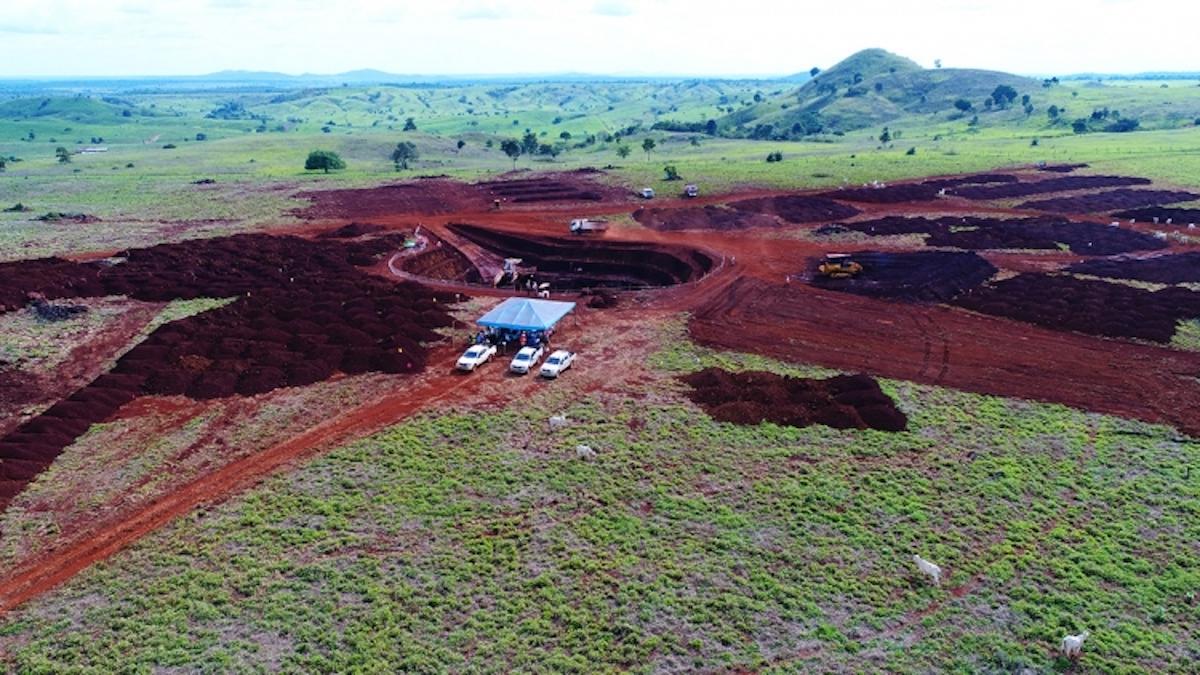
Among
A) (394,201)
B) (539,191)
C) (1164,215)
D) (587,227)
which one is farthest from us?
(539,191)

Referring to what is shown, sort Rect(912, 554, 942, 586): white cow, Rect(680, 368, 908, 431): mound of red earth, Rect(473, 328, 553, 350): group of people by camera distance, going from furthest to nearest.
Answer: Rect(473, 328, 553, 350): group of people, Rect(680, 368, 908, 431): mound of red earth, Rect(912, 554, 942, 586): white cow

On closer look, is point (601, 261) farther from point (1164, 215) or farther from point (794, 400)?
point (1164, 215)

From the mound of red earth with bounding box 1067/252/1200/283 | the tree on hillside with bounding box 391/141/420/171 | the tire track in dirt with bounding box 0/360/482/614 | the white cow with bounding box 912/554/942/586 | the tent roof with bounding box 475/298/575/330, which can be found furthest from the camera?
the tree on hillside with bounding box 391/141/420/171

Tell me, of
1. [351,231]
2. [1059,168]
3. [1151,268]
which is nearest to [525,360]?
[351,231]

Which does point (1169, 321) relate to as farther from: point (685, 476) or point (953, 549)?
point (685, 476)

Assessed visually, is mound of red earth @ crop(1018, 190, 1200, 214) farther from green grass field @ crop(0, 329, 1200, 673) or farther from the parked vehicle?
the parked vehicle

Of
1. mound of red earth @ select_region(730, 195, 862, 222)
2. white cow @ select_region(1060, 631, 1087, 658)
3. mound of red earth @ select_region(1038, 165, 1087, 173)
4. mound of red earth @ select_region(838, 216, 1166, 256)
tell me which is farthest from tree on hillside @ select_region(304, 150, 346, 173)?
white cow @ select_region(1060, 631, 1087, 658)
